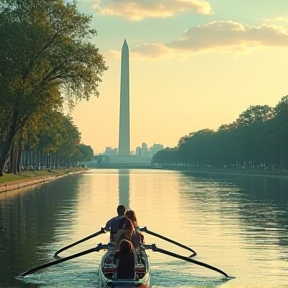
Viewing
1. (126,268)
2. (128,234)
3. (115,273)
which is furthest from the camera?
(128,234)

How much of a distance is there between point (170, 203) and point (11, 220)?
708 inches

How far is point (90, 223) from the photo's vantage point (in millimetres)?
38469

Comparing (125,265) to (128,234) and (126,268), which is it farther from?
(128,234)

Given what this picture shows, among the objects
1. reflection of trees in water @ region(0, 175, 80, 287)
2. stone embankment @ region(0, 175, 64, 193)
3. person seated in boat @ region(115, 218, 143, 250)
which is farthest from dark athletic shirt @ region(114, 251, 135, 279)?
stone embankment @ region(0, 175, 64, 193)

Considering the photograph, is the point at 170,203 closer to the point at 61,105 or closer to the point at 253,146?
the point at 61,105

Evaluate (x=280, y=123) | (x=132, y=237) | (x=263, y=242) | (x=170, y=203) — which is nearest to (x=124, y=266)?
(x=132, y=237)

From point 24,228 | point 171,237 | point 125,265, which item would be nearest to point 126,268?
point 125,265

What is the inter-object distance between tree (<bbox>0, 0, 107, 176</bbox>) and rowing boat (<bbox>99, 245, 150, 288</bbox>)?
5797 centimetres

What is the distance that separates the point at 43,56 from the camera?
7938 cm

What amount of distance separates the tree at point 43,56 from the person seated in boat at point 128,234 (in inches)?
2219

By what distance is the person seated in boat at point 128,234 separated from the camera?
20383 mm

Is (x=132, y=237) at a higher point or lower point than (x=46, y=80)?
lower

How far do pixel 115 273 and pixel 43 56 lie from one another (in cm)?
6274

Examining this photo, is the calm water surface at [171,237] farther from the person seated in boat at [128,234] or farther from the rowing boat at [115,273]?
the person seated in boat at [128,234]
